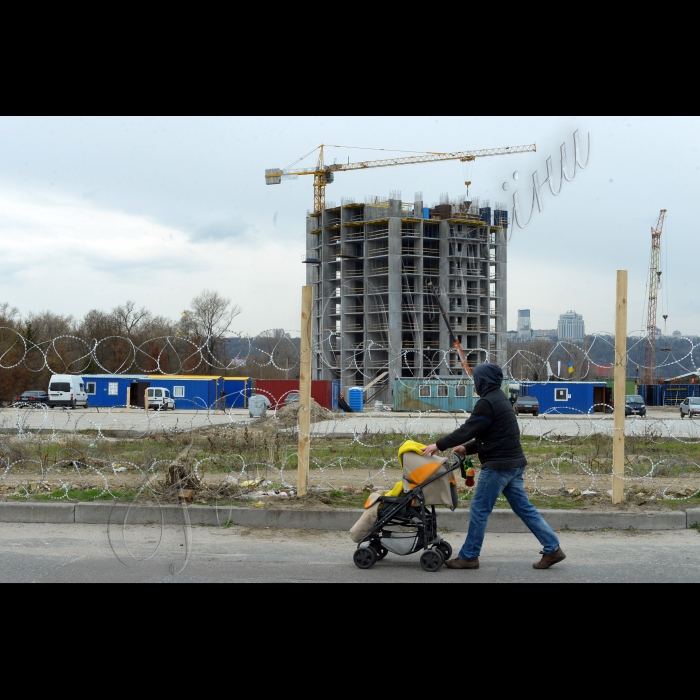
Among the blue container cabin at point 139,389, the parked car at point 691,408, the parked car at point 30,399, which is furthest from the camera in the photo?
the parked car at point 691,408

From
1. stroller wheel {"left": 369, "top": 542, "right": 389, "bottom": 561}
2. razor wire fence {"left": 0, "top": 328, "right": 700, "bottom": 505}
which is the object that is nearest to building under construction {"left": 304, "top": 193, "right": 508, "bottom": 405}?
razor wire fence {"left": 0, "top": 328, "right": 700, "bottom": 505}

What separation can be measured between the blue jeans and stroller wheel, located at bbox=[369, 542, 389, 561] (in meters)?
0.75

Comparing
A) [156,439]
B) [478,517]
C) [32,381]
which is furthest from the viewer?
[156,439]

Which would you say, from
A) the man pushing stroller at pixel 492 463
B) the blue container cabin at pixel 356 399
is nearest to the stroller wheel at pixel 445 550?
the man pushing stroller at pixel 492 463

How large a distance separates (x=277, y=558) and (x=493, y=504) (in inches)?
87.2

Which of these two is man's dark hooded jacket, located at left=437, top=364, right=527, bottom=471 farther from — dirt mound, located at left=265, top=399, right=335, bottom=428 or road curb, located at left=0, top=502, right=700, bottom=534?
dirt mound, located at left=265, top=399, right=335, bottom=428

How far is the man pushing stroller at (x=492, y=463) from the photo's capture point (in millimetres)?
6938

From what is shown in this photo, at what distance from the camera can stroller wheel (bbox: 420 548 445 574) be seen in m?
6.93

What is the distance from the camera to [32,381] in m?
12.2

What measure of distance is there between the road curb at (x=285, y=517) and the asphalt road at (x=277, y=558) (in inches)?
7.4

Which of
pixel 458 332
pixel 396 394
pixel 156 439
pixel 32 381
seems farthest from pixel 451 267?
pixel 32 381

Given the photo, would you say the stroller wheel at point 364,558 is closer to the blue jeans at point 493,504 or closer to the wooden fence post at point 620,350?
the blue jeans at point 493,504
